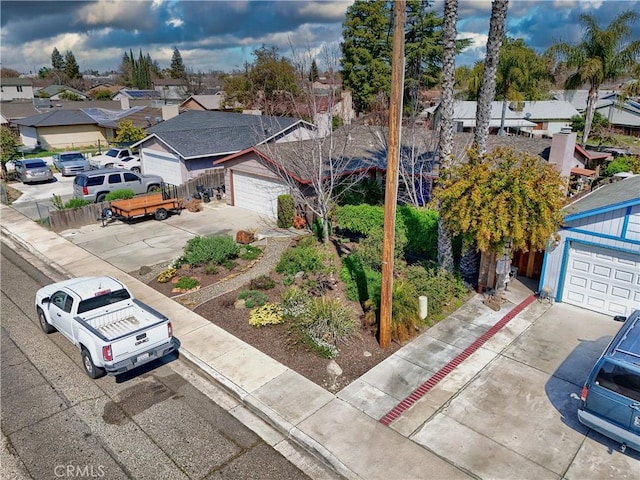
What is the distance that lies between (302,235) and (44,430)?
12.6 m

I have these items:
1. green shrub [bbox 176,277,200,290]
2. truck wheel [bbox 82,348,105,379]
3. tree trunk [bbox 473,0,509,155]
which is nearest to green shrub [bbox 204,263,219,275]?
green shrub [bbox 176,277,200,290]

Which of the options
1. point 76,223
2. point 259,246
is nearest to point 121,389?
point 259,246

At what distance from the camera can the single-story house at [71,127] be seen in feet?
143

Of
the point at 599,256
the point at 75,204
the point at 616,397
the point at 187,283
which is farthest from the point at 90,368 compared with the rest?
the point at 75,204

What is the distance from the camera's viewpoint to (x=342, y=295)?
44.9 ft

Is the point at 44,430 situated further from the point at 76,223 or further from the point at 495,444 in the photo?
the point at 76,223

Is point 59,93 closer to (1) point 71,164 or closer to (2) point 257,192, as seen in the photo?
(1) point 71,164

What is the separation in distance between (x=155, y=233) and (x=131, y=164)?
559 inches

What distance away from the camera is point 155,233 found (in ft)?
67.6

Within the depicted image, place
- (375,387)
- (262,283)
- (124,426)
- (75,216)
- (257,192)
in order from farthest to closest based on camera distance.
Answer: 1. (257,192)
2. (75,216)
3. (262,283)
4. (375,387)
5. (124,426)

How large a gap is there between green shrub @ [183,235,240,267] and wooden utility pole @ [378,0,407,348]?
7326mm

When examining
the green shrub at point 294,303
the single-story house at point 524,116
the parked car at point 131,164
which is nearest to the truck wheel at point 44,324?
the green shrub at point 294,303

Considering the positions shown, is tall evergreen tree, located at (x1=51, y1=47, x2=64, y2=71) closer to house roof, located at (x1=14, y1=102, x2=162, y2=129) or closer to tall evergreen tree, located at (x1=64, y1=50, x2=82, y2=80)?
tall evergreen tree, located at (x1=64, y1=50, x2=82, y2=80)

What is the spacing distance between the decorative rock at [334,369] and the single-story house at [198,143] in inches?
670
